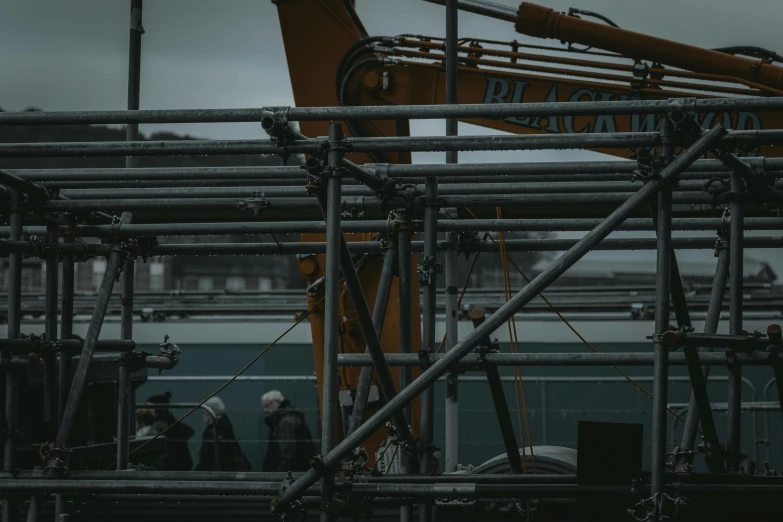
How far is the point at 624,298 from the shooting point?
47.4ft

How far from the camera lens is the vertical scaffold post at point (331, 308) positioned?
5004 millimetres

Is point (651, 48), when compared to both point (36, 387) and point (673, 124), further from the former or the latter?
point (36, 387)

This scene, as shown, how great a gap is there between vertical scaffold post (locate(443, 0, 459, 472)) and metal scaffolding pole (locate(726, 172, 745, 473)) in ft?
6.37

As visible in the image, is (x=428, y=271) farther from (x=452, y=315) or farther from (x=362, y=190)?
(x=452, y=315)

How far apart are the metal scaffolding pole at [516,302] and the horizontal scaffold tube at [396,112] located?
203 millimetres

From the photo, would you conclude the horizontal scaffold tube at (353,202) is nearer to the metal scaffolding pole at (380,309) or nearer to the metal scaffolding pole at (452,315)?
the metal scaffolding pole at (380,309)

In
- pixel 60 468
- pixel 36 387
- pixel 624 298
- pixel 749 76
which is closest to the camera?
pixel 60 468

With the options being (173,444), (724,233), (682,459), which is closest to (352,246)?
(724,233)

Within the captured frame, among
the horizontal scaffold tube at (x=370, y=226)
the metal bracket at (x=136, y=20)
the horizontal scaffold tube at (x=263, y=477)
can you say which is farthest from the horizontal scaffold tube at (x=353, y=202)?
the metal bracket at (x=136, y=20)

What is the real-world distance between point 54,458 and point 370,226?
91.1 inches

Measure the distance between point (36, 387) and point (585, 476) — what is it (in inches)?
194

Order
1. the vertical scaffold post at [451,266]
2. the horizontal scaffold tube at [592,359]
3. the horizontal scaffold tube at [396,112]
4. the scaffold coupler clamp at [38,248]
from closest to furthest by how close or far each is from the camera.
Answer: the horizontal scaffold tube at [396,112] < the horizontal scaffold tube at [592,359] < the scaffold coupler clamp at [38,248] < the vertical scaffold post at [451,266]

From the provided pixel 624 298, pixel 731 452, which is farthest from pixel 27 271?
pixel 731 452

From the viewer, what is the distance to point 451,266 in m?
7.61
